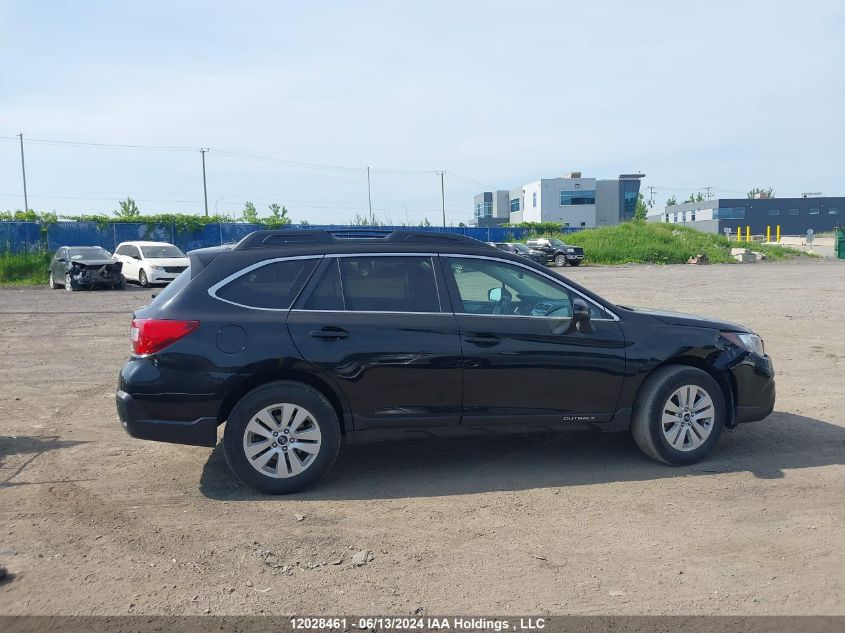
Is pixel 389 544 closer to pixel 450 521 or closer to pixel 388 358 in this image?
pixel 450 521

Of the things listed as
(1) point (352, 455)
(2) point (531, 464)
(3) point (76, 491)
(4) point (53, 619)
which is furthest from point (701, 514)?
(3) point (76, 491)

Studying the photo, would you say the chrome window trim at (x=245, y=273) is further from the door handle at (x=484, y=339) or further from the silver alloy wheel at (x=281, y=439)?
the door handle at (x=484, y=339)

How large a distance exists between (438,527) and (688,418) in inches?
89.2

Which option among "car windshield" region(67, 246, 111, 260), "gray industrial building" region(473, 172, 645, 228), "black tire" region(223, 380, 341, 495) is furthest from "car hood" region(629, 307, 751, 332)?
"gray industrial building" region(473, 172, 645, 228)

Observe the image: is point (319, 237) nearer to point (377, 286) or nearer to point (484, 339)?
point (377, 286)

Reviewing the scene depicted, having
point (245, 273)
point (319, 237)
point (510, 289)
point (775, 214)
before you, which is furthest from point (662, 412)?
point (775, 214)

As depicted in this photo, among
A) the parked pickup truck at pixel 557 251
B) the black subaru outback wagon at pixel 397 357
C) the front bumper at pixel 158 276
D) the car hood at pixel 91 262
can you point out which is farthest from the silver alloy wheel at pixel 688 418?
the parked pickup truck at pixel 557 251

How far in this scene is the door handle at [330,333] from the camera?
17.9 feet

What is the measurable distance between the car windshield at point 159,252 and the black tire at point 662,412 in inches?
926

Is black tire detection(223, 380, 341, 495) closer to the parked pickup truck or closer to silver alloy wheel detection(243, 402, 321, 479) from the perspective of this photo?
silver alloy wheel detection(243, 402, 321, 479)

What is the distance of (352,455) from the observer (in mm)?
6359

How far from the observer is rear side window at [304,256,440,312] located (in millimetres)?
5633

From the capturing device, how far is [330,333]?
547 cm

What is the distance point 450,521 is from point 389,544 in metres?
0.51
